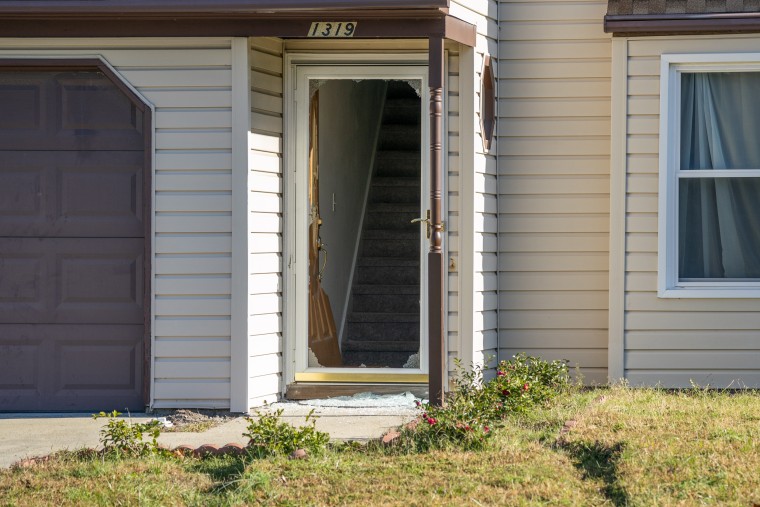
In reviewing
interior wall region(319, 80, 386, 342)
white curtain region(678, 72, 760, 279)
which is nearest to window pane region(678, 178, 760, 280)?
white curtain region(678, 72, 760, 279)

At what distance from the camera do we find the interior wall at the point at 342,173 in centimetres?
929

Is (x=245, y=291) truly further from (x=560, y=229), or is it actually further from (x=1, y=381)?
(x=560, y=229)

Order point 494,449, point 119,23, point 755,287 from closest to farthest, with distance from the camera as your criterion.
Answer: point 494,449 < point 119,23 < point 755,287

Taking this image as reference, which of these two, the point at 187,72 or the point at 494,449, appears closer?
the point at 494,449

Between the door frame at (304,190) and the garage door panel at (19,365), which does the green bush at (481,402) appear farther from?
the garage door panel at (19,365)

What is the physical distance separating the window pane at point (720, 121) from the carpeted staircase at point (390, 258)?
2.14m

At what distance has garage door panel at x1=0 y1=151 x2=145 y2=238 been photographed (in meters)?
8.11

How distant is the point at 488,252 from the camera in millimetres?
8711

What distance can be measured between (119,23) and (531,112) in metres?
3.11

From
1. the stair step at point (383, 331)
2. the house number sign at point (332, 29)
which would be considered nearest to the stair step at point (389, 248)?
the stair step at point (383, 331)

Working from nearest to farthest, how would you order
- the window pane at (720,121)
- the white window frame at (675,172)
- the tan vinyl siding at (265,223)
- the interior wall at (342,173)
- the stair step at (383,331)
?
1. the tan vinyl siding at (265,223)
2. the white window frame at (675,172)
3. the window pane at (720,121)
4. the interior wall at (342,173)
5. the stair step at (383,331)

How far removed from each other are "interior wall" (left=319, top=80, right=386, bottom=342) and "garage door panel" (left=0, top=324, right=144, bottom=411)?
177 centimetres

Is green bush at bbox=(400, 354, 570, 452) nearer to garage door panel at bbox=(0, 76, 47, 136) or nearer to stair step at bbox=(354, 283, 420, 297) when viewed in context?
stair step at bbox=(354, 283, 420, 297)

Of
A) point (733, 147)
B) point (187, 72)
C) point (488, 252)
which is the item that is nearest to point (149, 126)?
point (187, 72)
